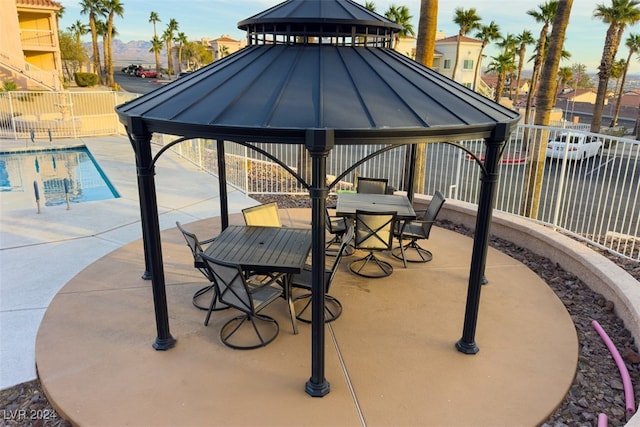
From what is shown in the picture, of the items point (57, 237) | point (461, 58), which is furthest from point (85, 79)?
point (57, 237)

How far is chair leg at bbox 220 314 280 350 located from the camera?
4.65 m

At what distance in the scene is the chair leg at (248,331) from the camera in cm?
465

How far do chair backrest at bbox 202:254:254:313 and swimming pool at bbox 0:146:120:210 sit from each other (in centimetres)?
646

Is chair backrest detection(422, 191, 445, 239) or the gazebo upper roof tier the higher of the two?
the gazebo upper roof tier

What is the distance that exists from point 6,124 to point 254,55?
1832 cm

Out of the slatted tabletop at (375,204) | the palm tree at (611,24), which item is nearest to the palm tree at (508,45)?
the palm tree at (611,24)

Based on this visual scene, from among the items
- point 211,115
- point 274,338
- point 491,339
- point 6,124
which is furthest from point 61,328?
point 6,124

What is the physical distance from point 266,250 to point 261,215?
1158 millimetres

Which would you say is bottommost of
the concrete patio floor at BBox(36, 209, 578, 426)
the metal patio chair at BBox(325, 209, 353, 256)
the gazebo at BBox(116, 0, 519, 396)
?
the concrete patio floor at BBox(36, 209, 578, 426)

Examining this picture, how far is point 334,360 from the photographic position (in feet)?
14.6

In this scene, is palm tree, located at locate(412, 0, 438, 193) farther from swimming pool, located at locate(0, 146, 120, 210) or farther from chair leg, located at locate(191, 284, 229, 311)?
swimming pool, located at locate(0, 146, 120, 210)

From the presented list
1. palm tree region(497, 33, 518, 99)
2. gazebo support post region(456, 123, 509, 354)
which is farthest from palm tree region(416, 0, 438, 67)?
palm tree region(497, 33, 518, 99)

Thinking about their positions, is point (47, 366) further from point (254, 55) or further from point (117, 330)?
point (254, 55)

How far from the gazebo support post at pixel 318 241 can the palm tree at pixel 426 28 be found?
7036 mm
